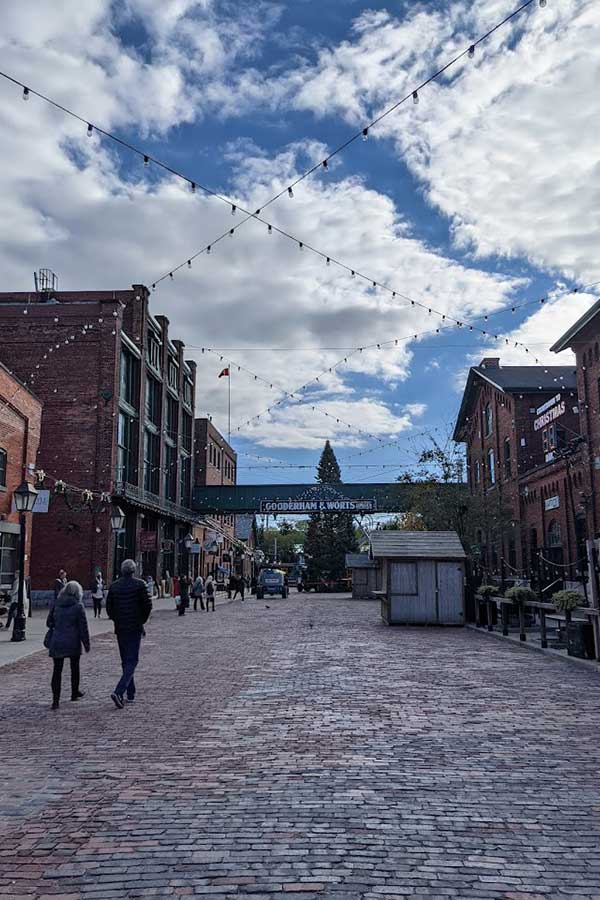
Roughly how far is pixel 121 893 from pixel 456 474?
29.8 meters

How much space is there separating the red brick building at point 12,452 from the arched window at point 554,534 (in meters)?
20.3

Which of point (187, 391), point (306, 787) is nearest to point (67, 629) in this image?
point (306, 787)

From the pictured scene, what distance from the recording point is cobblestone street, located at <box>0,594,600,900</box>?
4.38 meters

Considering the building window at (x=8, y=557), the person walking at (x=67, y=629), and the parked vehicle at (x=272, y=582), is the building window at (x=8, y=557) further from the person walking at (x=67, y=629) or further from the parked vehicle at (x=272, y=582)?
the parked vehicle at (x=272, y=582)

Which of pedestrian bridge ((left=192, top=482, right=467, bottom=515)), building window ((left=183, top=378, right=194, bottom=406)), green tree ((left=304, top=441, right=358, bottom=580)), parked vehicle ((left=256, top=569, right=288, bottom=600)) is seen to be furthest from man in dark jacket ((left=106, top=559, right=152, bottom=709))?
green tree ((left=304, top=441, right=358, bottom=580))

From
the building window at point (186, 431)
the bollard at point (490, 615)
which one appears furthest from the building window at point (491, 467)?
the building window at point (186, 431)

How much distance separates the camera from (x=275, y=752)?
7230mm

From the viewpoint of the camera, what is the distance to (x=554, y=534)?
31.3 m

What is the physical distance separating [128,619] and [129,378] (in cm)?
3134

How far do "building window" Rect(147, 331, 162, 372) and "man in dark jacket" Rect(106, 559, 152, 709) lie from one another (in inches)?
1368

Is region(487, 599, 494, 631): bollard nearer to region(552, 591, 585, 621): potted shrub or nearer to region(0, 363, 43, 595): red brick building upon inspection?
region(552, 591, 585, 621): potted shrub

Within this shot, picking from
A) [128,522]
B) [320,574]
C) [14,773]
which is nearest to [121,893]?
[14,773]

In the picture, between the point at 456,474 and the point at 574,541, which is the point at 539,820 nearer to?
the point at 574,541

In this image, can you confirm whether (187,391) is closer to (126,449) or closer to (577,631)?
(126,449)
